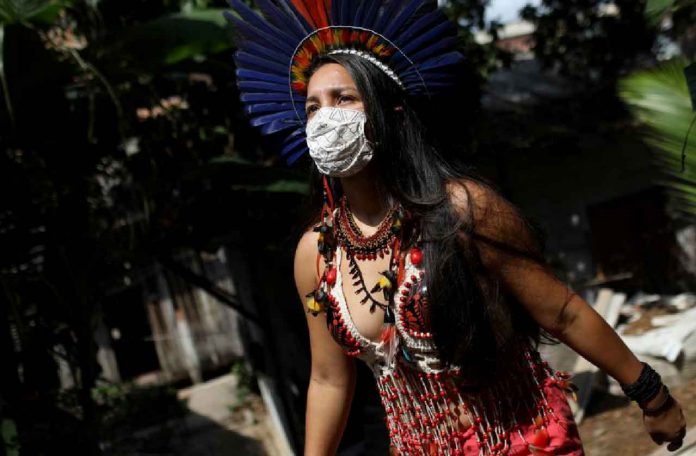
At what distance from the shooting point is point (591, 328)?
183cm

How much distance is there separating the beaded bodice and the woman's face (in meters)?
0.41

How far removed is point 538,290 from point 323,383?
0.67 m

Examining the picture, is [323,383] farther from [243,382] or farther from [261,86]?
[243,382]

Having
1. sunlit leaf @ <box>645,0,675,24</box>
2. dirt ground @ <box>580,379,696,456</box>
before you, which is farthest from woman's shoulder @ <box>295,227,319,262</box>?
dirt ground @ <box>580,379,696,456</box>

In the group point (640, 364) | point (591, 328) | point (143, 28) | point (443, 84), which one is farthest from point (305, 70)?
point (143, 28)

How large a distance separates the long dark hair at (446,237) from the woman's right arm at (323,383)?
1.14 ft

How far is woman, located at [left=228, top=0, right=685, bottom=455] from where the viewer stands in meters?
1.78

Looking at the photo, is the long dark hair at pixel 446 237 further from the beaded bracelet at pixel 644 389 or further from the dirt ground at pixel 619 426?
the dirt ground at pixel 619 426

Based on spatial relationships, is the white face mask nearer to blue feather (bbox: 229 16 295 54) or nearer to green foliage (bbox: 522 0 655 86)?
blue feather (bbox: 229 16 295 54)

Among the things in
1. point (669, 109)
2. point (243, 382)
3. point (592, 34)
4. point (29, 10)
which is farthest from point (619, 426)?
point (243, 382)

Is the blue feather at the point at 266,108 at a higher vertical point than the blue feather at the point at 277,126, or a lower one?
higher

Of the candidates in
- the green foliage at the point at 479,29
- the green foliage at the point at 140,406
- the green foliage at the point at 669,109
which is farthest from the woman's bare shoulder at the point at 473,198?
the green foliage at the point at 140,406

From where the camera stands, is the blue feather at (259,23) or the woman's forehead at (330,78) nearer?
the woman's forehead at (330,78)

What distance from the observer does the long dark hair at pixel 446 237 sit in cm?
175
